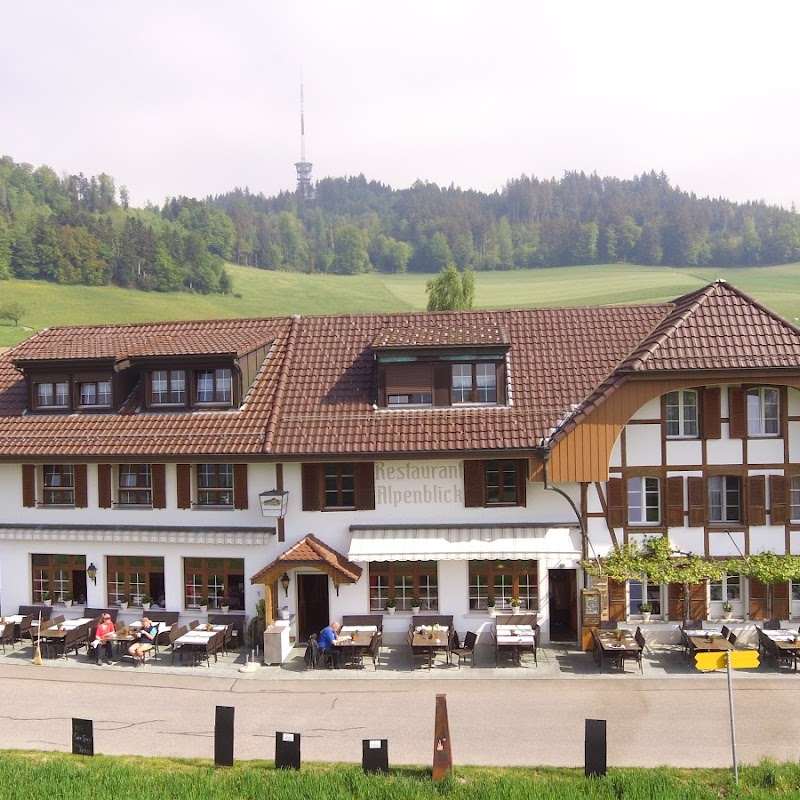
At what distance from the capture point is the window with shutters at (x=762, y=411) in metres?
20.3

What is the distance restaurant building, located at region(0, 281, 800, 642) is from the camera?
19812 millimetres

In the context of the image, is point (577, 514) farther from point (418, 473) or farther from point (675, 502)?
point (418, 473)

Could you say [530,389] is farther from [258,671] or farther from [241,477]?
[258,671]

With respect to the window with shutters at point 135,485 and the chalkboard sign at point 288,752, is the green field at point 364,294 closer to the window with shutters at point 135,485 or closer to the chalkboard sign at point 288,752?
the window with shutters at point 135,485

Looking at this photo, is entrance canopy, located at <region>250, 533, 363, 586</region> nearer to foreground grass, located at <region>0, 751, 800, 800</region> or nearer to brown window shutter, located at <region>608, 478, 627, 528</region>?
foreground grass, located at <region>0, 751, 800, 800</region>

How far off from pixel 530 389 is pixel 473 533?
4.31 metres

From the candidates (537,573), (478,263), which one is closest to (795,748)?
(537,573)

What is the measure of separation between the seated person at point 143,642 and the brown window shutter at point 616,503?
480 inches

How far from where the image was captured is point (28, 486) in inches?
869

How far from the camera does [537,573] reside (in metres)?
20.5

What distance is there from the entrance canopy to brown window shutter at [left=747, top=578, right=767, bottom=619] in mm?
10196

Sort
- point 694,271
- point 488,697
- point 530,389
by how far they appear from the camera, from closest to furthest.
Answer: point 488,697 → point 530,389 → point 694,271

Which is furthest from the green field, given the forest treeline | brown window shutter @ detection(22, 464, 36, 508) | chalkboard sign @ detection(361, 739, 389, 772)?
chalkboard sign @ detection(361, 739, 389, 772)

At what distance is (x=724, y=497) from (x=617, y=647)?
5.24 meters
